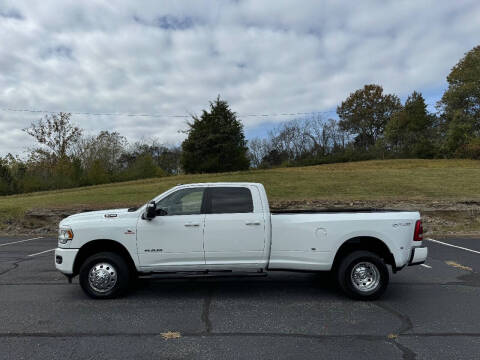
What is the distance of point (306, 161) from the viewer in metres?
54.9

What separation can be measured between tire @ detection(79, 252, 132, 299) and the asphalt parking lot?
0.16m

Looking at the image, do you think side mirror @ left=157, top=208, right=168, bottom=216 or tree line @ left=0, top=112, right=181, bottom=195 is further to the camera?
tree line @ left=0, top=112, right=181, bottom=195

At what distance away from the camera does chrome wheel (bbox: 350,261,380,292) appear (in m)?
5.31

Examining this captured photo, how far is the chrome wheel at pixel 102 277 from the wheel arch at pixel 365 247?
346 cm

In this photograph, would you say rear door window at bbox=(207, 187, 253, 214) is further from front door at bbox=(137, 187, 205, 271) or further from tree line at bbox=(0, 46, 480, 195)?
tree line at bbox=(0, 46, 480, 195)

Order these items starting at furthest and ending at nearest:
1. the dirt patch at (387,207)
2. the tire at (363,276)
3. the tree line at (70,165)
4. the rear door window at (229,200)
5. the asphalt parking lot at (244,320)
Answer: the tree line at (70,165)
the dirt patch at (387,207)
the rear door window at (229,200)
the tire at (363,276)
the asphalt parking lot at (244,320)

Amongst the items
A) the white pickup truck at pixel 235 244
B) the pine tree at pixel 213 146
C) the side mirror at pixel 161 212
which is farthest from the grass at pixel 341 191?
the pine tree at pixel 213 146

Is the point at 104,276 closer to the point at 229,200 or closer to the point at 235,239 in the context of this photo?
the point at 235,239

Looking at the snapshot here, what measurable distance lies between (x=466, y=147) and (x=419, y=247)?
4404 centimetres

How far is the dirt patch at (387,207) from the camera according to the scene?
13695 millimetres

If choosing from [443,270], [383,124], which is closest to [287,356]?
[443,270]

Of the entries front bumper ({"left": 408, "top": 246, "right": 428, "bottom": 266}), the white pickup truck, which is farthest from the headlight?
front bumper ({"left": 408, "top": 246, "right": 428, "bottom": 266})

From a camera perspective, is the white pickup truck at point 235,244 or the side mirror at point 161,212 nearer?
the white pickup truck at point 235,244

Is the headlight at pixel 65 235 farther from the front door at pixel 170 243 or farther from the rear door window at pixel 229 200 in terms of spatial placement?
the rear door window at pixel 229 200
